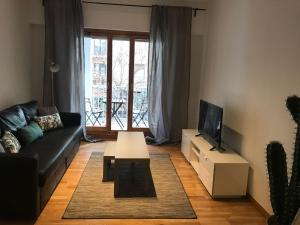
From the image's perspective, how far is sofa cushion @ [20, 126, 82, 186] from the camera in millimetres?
2873

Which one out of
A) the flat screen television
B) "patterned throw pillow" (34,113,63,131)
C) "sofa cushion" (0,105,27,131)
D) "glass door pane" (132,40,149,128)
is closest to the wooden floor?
the flat screen television

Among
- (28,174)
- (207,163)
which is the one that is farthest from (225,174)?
(28,174)

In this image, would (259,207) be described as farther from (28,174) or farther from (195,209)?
(28,174)

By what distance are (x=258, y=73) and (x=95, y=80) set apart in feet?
10.8

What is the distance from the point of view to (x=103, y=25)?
17.0 feet

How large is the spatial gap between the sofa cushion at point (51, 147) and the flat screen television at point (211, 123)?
1.97 meters

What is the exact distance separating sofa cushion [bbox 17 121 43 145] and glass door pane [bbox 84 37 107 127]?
167 centimetres

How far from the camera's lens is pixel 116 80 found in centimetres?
555

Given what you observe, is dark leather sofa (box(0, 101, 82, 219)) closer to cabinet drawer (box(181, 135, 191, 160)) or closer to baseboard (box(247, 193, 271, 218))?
cabinet drawer (box(181, 135, 191, 160))

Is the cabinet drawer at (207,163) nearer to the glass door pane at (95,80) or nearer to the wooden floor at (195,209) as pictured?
the wooden floor at (195,209)

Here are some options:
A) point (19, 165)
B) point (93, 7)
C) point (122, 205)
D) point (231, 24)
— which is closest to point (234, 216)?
point (122, 205)

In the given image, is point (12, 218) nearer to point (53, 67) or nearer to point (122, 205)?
point (122, 205)

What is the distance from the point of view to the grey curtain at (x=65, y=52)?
4941 mm

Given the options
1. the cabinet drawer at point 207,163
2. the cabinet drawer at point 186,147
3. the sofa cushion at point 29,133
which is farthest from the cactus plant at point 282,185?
the sofa cushion at point 29,133
